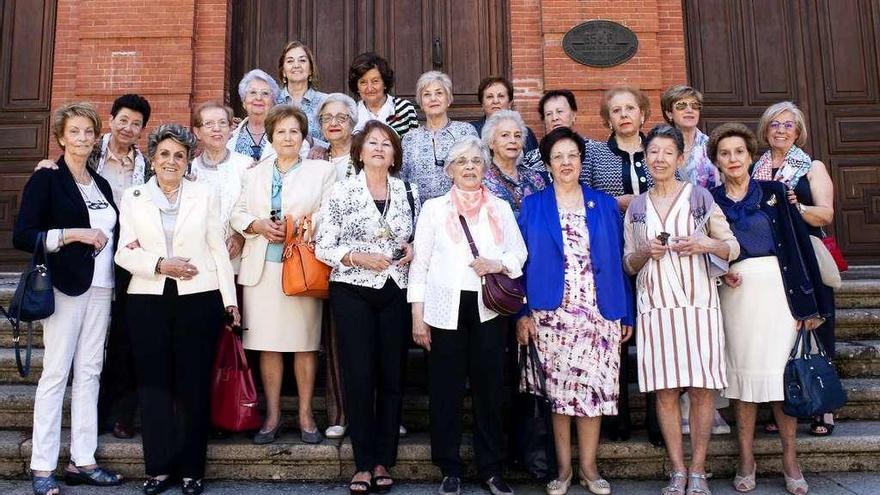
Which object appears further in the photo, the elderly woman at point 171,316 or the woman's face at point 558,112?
the woman's face at point 558,112

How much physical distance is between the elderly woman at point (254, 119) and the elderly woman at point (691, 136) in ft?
9.75

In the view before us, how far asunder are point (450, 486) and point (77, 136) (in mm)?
3044

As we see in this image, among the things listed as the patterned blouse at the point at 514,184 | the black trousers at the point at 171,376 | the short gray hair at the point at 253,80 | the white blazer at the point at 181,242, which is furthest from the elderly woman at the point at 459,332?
the short gray hair at the point at 253,80

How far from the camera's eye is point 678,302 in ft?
13.2

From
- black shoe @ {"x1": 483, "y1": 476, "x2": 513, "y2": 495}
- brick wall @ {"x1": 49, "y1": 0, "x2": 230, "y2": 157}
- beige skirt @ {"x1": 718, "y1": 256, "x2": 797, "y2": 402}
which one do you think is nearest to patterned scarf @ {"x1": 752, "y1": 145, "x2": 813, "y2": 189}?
beige skirt @ {"x1": 718, "y1": 256, "x2": 797, "y2": 402}

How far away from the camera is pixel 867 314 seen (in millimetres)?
5691

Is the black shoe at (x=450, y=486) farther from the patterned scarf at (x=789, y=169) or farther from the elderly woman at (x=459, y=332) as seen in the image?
the patterned scarf at (x=789, y=169)

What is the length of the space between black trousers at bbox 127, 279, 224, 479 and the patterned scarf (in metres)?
3.71

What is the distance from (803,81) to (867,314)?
3614 mm

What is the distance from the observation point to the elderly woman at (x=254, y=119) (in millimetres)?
5113

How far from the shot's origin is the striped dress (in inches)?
155

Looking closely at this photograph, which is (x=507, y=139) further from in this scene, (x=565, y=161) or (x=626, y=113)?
(x=626, y=113)

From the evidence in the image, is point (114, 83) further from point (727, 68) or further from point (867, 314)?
point (867, 314)

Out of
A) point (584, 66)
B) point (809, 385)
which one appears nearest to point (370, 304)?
point (809, 385)
